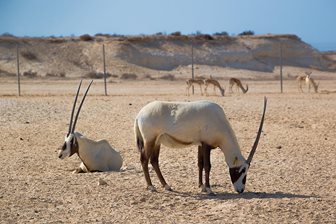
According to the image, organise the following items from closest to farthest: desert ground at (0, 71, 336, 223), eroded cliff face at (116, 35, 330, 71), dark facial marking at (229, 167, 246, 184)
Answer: desert ground at (0, 71, 336, 223), dark facial marking at (229, 167, 246, 184), eroded cliff face at (116, 35, 330, 71)

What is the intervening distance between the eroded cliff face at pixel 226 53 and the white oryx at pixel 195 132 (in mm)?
40289

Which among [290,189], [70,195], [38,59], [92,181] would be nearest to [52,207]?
[70,195]

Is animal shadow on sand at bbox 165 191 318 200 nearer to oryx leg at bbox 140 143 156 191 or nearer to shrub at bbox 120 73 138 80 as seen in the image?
oryx leg at bbox 140 143 156 191

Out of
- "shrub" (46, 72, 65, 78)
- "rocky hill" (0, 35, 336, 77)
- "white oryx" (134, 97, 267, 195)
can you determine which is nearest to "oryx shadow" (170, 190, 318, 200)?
"white oryx" (134, 97, 267, 195)

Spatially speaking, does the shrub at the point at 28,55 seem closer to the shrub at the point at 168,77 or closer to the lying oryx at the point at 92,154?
the shrub at the point at 168,77

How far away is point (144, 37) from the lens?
5681 cm

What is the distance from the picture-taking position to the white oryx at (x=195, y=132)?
10.0 metres

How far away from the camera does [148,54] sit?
52375mm

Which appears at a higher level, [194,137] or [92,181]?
[194,137]

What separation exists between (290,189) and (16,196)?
11.9 ft

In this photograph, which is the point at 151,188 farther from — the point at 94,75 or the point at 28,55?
the point at 28,55

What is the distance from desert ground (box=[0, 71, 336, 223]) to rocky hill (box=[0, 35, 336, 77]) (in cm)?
2835

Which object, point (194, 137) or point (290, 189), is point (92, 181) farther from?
point (290, 189)

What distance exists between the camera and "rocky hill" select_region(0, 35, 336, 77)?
48.3 m
